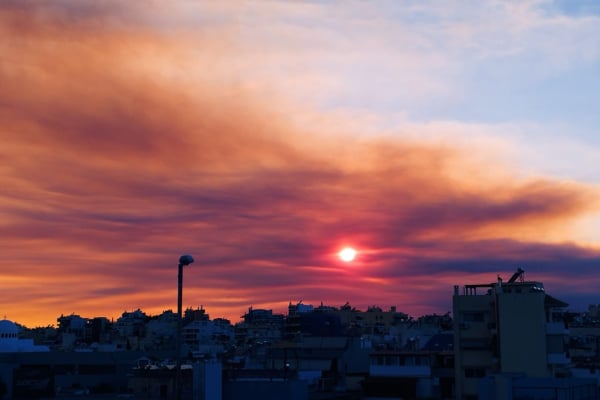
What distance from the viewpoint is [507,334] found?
85000 mm

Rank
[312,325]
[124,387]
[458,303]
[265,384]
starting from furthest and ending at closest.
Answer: [312,325]
[124,387]
[458,303]
[265,384]

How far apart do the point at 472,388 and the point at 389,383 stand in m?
10.2

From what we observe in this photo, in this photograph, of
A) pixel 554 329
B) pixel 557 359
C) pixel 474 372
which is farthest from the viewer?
pixel 474 372

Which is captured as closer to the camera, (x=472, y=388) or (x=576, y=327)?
(x=472, y=388)

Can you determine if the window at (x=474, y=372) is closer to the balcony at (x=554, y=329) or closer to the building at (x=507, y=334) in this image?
the building at (x=507, y=334)

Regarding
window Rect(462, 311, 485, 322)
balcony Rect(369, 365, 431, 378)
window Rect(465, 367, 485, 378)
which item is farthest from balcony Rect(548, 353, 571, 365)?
balcony Rect(369, 365, 431, 378)

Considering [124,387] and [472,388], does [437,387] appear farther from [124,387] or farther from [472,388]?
[124,387]

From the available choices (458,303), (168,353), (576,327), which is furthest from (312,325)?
(458,303)

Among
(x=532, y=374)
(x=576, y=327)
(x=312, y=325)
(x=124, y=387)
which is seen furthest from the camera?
(x=312, y=325)

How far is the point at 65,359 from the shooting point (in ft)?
434

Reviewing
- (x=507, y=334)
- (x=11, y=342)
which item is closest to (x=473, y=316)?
(x=507, y=334)

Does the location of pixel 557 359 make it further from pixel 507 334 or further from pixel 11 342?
pixel 11 342

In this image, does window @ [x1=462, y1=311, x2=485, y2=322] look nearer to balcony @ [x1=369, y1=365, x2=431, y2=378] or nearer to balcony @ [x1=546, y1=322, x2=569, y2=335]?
balcony @ [x1=369, y1=365, x2=431, y2=378]

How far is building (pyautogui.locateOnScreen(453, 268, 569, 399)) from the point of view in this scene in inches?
3302
